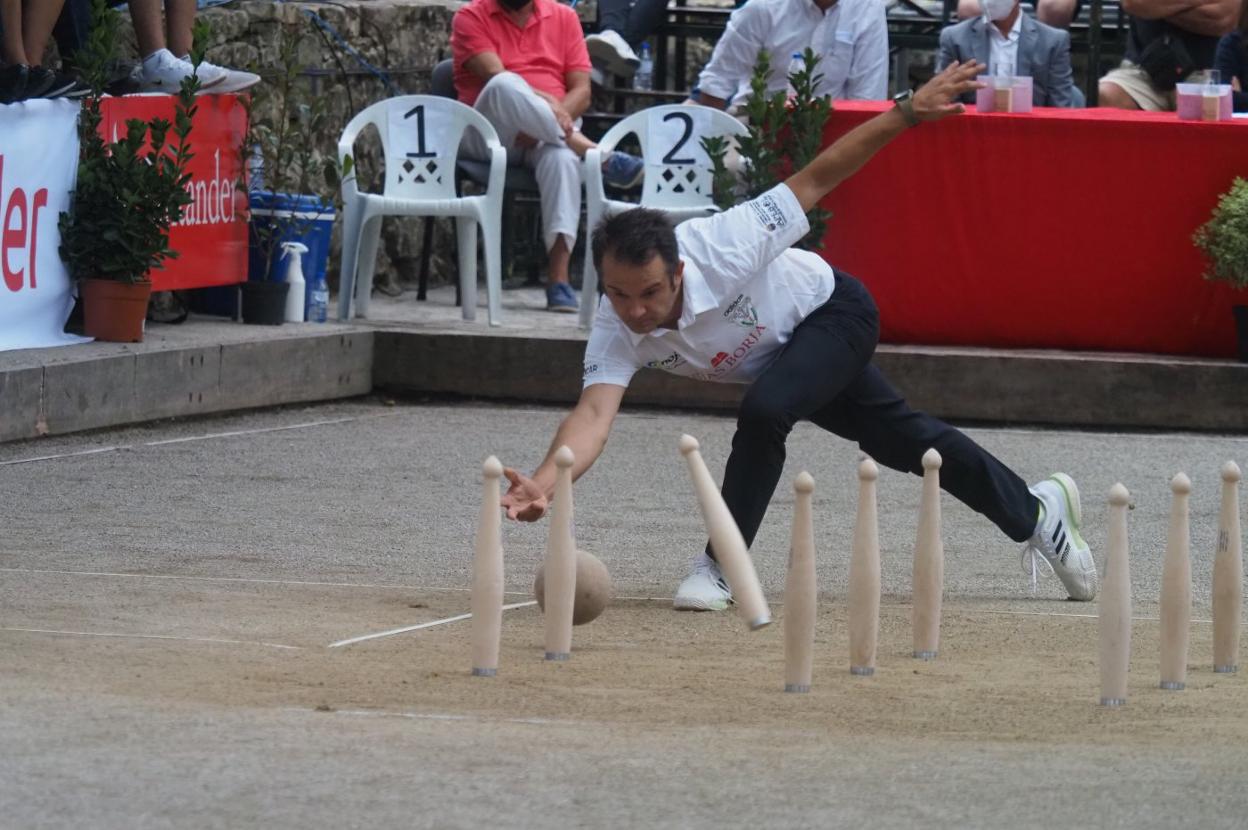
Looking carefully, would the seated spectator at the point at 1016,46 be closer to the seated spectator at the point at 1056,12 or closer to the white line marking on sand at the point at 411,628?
the seated spectator at the point at 1056,12

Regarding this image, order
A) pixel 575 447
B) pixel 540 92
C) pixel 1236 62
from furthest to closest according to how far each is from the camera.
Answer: pixel 540 92, pixel 1236 62, pixel 575 447

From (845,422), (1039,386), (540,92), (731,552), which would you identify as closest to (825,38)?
(540,92)

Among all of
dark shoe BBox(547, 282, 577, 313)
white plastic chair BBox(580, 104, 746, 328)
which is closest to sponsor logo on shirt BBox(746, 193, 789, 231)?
white plastic chair BBox(580, 104, 746, 328)

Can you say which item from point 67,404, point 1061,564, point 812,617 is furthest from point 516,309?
point 812,617

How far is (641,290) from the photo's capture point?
622 cm

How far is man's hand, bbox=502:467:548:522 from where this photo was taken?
19.2 feet

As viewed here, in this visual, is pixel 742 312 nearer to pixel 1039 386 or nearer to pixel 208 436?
pixel 208 436

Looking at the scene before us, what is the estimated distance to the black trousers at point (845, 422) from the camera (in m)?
6.57

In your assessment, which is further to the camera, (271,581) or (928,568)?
(271,581)

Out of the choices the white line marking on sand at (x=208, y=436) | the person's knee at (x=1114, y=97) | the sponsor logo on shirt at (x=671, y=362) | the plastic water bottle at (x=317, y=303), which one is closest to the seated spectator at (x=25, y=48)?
the white line marking on sand at (x=208, y=436)

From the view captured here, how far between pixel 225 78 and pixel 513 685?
21.8 ft

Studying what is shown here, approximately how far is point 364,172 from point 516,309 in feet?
5.43

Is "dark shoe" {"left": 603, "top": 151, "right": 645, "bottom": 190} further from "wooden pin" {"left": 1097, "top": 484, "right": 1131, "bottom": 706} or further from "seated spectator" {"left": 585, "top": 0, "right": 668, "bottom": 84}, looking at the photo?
"wooden pin" {"left": 1097, "top": 484, "right": 1131, "bottom": 706}

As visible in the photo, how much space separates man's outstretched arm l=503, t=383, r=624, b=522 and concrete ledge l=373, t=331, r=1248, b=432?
196 inches
